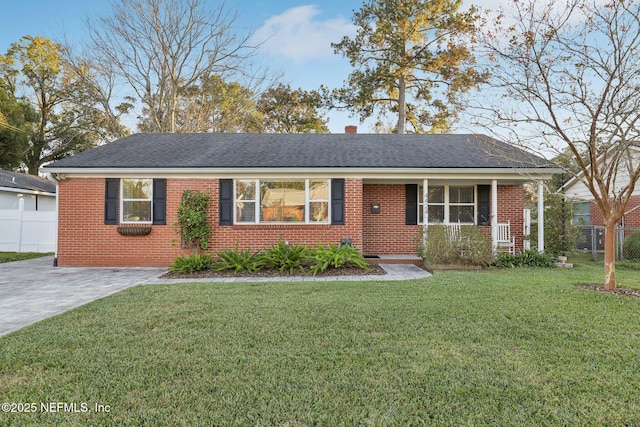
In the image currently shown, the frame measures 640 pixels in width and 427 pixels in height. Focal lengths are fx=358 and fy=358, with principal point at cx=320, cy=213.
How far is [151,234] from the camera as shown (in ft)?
32.6

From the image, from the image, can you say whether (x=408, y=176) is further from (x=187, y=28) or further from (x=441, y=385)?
(x=187, y=28)

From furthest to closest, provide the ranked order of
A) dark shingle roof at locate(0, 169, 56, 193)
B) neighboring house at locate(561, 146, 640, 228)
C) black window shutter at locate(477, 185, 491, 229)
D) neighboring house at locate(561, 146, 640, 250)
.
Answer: dark shingle roof at locate(0, 169, 56, 193) → neighboring house at locate(561, 146, 640, 228) → neighboring house at locate(561, 146, 640, 250) → black window shutter at locate(477, 185, 491, 229)

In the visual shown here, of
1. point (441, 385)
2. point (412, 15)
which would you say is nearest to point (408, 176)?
point (441, 385)

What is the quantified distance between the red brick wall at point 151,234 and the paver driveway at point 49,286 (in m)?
0.52

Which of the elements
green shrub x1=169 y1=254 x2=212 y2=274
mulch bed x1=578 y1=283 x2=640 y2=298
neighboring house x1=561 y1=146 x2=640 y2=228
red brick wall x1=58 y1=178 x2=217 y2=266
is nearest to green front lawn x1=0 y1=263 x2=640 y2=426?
mulch bed x1=578 y1=283 x2=640 y2=298

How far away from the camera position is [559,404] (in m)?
2.49

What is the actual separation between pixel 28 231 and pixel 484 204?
16.8m

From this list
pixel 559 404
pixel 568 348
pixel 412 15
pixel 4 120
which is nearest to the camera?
pixel 559 404

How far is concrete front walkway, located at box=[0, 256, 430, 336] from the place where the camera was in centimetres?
512

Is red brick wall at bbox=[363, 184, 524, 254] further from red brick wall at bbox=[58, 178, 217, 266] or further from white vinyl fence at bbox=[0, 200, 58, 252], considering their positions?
white vinyl fence at bbox=[0, 200, 58, 252]

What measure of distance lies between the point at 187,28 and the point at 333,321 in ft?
62.4

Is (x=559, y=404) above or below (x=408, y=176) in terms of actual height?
below

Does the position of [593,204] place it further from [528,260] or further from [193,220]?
[193,220]

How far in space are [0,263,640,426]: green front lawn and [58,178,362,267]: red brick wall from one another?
4.52 m
